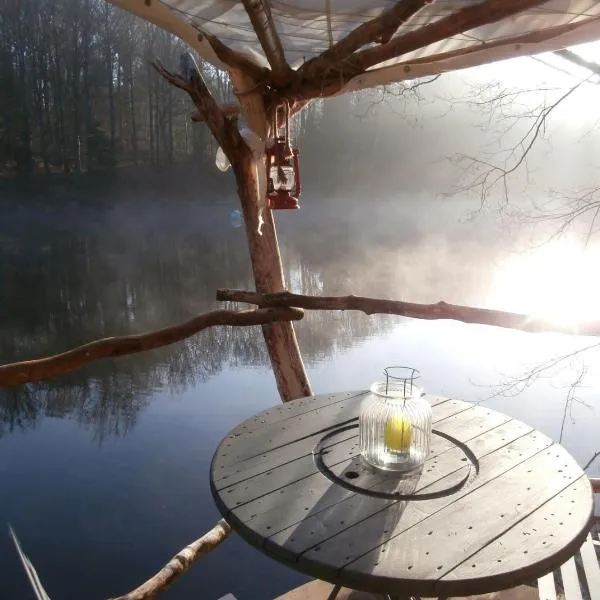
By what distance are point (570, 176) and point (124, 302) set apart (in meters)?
6.40

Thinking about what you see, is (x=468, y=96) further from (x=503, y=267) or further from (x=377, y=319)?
(x=503, y=267)

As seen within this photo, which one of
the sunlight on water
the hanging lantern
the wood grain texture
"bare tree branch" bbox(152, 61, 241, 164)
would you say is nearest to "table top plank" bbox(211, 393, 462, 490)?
the wood grain texture

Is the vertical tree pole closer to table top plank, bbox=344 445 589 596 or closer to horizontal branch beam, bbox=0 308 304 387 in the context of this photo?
horizontal branch beam, bbox=0 308 304 387

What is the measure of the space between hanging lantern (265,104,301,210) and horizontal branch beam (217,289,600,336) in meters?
0.39

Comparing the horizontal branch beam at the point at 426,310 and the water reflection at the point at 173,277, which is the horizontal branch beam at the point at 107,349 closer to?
the horizontal branch beam at the point at 426,310

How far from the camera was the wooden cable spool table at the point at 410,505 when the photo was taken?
36.4 inches

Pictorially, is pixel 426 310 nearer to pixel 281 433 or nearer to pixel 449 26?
pixel 281 433

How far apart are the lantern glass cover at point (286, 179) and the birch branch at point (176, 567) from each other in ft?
3.80

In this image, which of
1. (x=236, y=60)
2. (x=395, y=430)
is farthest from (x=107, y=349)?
(x=236, y=60)

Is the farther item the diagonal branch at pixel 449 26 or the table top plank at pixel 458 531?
the diagonal branch at pixel 449 26

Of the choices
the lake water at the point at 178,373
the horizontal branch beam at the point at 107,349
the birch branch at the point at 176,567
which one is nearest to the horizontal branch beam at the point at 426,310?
the horizontal branch beam at the point at 107,349

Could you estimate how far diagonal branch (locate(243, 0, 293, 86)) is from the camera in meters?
1.85

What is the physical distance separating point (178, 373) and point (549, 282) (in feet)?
18.7

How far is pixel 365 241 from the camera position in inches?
Result: 564
